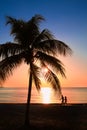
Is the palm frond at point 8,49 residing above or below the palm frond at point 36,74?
above

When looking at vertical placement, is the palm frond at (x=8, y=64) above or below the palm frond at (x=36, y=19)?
below

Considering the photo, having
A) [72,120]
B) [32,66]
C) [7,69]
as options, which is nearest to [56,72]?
[32,66]

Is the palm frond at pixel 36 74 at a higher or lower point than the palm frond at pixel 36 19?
lower

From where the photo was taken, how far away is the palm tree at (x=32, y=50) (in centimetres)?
1766

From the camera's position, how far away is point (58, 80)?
18.0 metres

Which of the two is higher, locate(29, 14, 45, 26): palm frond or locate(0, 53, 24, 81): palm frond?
locate(29, 14, 45, 26): palm frond

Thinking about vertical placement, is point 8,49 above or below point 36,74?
above

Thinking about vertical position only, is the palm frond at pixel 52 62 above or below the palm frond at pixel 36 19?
below

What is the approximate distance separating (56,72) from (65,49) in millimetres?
1625

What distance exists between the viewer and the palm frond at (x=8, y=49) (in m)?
17.7

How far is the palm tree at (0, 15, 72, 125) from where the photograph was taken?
17.7m

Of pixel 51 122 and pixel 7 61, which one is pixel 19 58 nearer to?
pixel 7 61

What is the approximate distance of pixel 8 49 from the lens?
1772 cm

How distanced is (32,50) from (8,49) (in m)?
1.58
